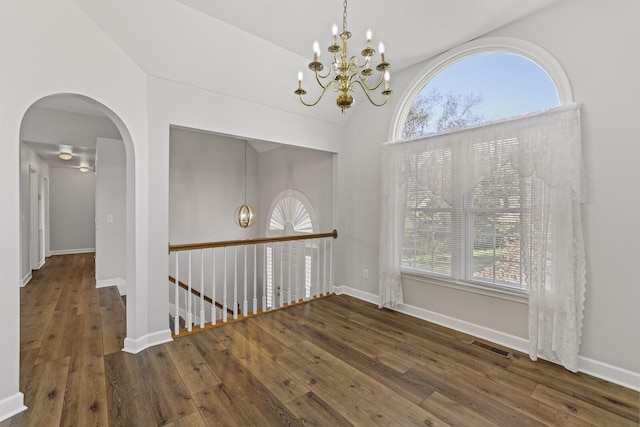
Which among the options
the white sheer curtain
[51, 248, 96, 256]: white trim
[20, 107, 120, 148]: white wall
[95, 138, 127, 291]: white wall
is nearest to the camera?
the white sheer curtain

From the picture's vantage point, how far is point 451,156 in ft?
10.3

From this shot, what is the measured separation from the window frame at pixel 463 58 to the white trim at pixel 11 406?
3533 mm

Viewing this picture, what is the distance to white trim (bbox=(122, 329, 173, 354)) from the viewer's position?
2.65 metres

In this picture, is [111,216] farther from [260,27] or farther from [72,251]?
[72,251]

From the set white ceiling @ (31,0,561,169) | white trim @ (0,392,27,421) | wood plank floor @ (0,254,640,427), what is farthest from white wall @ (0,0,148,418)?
wood plank floor @ (0,254,640,427)

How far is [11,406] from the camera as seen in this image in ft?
6.07

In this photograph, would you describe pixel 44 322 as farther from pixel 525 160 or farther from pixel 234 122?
pixel 525 160

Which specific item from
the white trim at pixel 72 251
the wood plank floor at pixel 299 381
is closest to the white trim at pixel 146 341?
the wood plank floor at pixel 299 381

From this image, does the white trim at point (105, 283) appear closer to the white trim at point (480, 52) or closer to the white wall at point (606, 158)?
the white trim at point (480, 52)

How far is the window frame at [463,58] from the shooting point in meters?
2.53

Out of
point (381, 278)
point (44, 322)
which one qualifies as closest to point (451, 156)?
point (381, 278)

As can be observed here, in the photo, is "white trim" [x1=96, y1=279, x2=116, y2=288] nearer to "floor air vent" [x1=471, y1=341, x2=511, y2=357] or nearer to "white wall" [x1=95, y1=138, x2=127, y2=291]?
"white wall" [x1=95, y1=138, x2=127, y2=291]

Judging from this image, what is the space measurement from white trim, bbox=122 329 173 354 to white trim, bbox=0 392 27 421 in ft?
2.57

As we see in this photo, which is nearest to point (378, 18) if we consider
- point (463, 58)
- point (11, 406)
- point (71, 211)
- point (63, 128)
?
point (463, 58)
